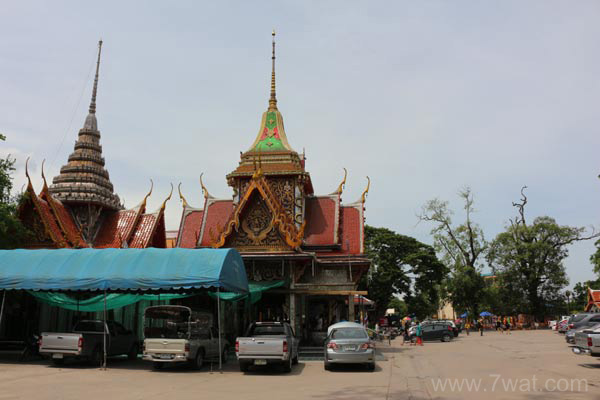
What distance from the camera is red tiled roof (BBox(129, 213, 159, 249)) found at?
26.0 m

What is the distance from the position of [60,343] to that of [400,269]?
A: 143ft

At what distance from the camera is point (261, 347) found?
14.0m

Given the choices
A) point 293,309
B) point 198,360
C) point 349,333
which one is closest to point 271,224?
point 293,309

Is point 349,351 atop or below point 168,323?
below

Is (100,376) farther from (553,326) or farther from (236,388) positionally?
(553,326)

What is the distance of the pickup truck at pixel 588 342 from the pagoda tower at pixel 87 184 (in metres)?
22.3

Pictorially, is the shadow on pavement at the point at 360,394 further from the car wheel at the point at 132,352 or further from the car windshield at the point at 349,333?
the car wheel at the point at 132,352

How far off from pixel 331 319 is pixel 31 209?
15159 millimetres

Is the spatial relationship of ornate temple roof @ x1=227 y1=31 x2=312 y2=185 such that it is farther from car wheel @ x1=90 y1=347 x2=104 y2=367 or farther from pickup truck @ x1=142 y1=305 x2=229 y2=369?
car wheel @ x1=90 y1=347 x2=104 y2=367

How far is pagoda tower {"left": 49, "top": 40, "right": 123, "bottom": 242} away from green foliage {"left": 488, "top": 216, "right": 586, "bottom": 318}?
140 feet

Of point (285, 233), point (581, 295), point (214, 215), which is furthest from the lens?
point (581, 295)

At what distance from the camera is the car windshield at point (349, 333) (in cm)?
1541

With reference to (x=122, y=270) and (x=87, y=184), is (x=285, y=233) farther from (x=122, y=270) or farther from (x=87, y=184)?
(x=87, y=184)

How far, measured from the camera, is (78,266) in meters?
16.2
